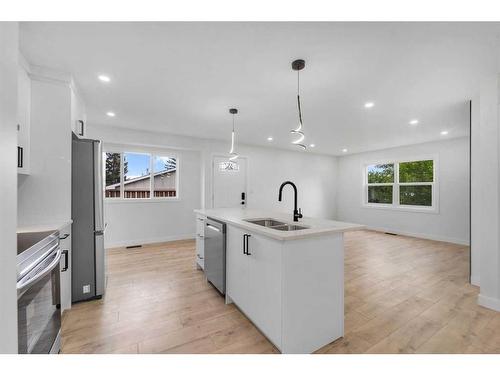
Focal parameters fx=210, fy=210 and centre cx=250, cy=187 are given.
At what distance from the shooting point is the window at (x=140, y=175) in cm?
441

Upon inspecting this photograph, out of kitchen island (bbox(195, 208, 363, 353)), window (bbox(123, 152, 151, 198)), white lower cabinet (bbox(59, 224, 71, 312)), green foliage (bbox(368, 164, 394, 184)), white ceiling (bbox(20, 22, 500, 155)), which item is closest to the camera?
kitchen island (bbox(195, 208, 363, 353))

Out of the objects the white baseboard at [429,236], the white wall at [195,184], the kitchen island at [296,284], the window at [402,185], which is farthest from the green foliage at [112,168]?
the white baseboard at [429,236]

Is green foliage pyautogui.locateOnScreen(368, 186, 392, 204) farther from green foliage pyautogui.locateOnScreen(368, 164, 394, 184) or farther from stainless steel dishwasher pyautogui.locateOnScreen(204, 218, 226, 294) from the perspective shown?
stainless steel dishwasher pyautogui.locateOnScreen(204, 218, 226, 294)

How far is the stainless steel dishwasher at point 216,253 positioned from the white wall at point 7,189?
62.5 inches

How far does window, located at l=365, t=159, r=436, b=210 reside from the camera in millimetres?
5297

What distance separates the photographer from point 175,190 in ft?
16.7

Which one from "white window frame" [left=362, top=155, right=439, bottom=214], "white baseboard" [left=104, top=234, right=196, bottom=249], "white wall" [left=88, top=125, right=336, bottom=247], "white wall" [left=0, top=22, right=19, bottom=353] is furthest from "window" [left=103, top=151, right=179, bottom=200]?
"white window frame" [left=362, top=155, right=439, bottom=214]

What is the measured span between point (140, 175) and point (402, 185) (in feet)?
22.1

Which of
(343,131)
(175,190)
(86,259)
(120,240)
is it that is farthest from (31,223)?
(343,131)

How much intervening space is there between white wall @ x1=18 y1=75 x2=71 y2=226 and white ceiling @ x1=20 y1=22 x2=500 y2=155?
0.95 ft

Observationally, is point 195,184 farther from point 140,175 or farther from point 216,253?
point 216,253

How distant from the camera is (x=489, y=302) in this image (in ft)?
7.17

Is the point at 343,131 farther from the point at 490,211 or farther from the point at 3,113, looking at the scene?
the point at 3,113
